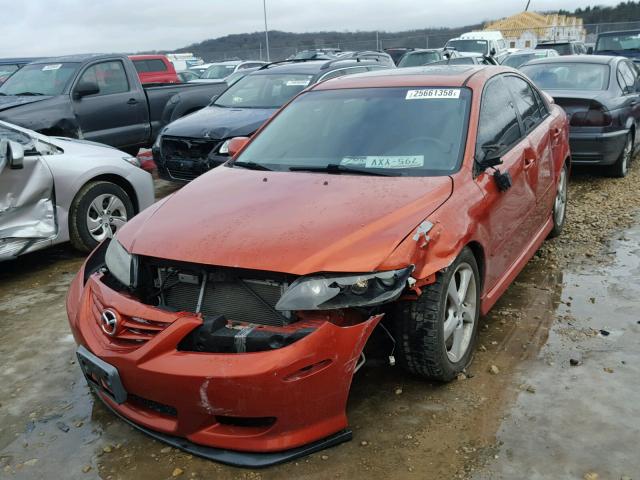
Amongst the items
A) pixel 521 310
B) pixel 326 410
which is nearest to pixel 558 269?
pixel 521 310

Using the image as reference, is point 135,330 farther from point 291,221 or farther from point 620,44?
point 620,44

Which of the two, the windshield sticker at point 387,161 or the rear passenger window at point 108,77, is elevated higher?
the rear passenger window at point 108,77

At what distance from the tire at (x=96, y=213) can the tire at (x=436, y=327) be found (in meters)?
3.72

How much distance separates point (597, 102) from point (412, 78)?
13.5 ft

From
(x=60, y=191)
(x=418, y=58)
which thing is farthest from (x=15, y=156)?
(x=418, y=58)

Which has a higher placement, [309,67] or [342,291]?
[309,67]

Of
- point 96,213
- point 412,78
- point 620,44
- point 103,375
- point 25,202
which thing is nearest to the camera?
point 103,375

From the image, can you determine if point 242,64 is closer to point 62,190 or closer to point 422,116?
point 62,190

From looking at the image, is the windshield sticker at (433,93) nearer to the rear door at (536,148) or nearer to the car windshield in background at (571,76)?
the rear door at (536,148)

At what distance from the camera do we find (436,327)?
296 cm

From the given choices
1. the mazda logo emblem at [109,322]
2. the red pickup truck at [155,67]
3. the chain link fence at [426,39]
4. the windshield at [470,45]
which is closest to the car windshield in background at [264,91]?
the mazda logo emblem at [109,322]

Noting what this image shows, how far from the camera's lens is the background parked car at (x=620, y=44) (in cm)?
1698

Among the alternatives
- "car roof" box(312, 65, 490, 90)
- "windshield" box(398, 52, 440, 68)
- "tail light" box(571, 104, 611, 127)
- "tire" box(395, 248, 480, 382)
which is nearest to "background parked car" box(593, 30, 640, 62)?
"windshield" box(398, 52, 440, 68)

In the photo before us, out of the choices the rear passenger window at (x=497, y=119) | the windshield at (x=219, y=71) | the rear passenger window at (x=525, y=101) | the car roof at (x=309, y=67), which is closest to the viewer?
the rear passenger window at (x=497, y=119)
